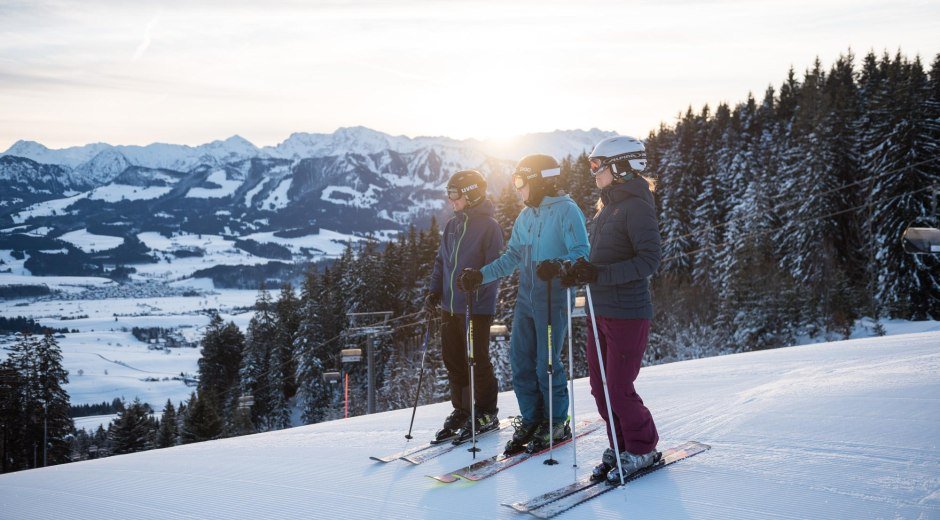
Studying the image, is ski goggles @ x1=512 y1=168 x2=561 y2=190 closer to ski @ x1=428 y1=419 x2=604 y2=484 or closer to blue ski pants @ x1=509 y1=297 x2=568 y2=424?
blue ski pants @ x1=509 y1=297 x2=568 y2=424

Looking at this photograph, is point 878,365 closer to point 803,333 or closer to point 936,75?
point 803,333

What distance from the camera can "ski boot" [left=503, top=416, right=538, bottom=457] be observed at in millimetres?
4551

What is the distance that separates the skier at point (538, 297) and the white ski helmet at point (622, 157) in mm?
634

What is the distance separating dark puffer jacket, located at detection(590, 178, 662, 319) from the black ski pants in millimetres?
1598

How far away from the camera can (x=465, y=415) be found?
17.5ft

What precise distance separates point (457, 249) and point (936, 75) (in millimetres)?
39073

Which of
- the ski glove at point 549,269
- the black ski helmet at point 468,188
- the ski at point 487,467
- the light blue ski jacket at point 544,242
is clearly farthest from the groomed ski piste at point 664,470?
the black ski helmet at point 468,188

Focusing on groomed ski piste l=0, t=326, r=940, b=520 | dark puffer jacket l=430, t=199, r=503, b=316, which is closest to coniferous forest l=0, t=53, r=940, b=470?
groomed ski piste l=0, t=326, r=940, b=520

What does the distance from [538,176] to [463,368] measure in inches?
73.0

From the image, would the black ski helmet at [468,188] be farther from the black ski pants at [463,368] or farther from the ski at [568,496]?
the ski at [568,496]

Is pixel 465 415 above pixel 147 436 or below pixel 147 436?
above

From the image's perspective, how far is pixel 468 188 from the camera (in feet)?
17.0

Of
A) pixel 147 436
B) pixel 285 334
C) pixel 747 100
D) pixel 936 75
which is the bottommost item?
pixel 147 436

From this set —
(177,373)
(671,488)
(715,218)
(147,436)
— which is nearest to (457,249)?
(671,488)
